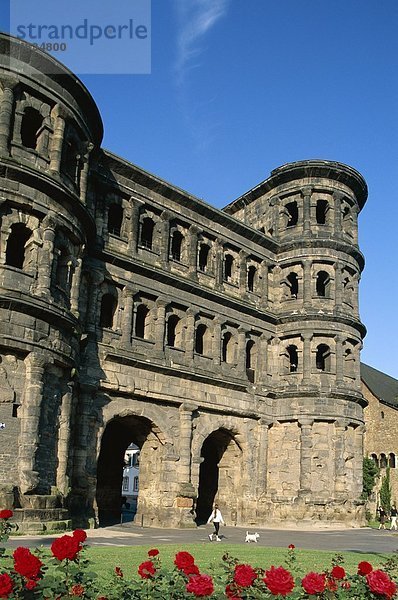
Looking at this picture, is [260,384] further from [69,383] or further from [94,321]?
[69,383]

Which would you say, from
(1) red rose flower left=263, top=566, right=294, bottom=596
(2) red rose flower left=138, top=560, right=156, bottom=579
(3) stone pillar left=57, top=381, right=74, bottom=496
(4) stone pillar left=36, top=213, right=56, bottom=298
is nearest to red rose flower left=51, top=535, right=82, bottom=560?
(2) red rose flower left=138, top=560, right=156, bottom=579

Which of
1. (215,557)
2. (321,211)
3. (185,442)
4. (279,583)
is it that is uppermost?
(321,211)

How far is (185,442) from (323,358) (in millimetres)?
9970

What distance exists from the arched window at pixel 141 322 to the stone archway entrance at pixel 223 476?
5.97 meters

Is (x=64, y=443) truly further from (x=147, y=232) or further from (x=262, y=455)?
(x=262, y=455)

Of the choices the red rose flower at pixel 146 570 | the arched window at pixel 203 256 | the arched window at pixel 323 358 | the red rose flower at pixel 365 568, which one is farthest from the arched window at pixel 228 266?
the red rose flower at pixel 146 570

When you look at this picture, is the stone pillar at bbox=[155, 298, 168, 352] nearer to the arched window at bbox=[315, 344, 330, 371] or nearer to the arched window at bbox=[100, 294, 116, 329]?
the arched window at bbox=[100, 294, 116, 329]

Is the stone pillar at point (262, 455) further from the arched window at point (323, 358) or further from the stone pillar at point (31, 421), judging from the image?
the stone pillar at point (31, 421)

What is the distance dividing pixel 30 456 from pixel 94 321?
6649 mm

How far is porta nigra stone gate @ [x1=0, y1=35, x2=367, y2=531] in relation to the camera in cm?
1989

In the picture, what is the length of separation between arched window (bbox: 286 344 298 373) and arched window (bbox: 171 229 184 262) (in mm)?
7881

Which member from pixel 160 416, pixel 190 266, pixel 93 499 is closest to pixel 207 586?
pixel 93 499

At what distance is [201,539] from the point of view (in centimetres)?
2088

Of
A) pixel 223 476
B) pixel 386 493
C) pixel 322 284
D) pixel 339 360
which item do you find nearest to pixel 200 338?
pixel 223 476
